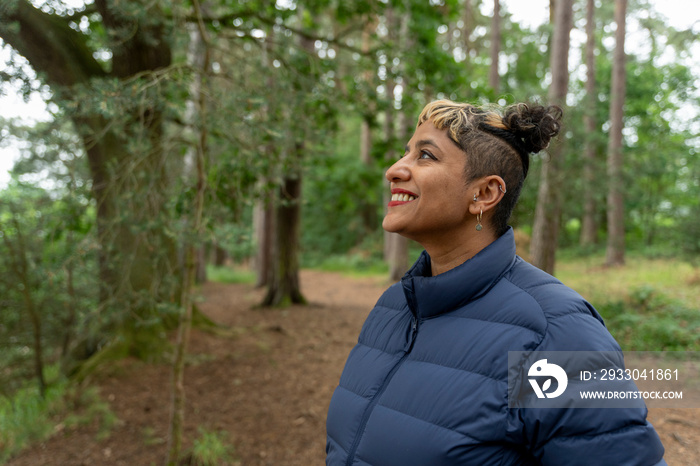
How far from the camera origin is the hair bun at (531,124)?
1.51 metres

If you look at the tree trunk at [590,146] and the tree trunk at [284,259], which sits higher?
the tree trunk at [590,146]

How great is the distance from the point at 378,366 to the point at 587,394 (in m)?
0.63

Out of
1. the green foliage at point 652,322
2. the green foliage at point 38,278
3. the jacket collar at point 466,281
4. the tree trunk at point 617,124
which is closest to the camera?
the jacket collar at point 466,281

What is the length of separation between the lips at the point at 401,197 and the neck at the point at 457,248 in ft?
0.53

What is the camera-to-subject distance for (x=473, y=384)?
4.07 feet

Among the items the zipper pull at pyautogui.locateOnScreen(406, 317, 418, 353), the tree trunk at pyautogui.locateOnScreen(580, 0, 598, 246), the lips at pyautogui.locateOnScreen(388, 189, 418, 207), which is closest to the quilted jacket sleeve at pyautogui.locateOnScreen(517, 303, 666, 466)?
the zipper pull at pyautogui.locateOnScreen(406, 317, 418, 353)

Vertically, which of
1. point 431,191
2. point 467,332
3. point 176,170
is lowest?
point 467,332

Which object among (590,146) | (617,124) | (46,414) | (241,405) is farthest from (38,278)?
(617,124)

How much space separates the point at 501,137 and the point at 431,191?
0.28 metres

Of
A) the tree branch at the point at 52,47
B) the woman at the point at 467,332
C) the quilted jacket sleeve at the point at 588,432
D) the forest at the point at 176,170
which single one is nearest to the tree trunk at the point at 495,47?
the forest at the point at 176,170

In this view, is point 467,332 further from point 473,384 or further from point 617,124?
point 617,124

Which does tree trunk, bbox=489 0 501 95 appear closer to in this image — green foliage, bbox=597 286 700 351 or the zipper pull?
green foliage, bbox=597 286 700 351

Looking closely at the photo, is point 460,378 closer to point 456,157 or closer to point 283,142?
point 456,157

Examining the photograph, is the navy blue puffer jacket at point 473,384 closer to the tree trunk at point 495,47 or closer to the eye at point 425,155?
the eye at point 425,155
